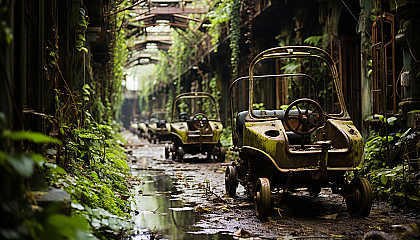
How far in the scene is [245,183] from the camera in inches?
320

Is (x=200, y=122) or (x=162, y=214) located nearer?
(x=162, y=214)

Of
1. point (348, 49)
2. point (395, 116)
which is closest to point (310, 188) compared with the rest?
point (395, 116)

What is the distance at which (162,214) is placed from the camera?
706cm

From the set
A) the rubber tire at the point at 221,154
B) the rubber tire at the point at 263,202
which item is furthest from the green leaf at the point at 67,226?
the rubber tire at the point at 221,154

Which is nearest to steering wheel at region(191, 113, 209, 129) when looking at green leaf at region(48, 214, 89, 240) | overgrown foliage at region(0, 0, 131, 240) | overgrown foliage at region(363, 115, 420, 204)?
overgrown foliage at region(0, 0, 131, 240)

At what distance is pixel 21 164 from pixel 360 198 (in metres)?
4.95

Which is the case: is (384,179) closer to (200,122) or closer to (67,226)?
(67,226)

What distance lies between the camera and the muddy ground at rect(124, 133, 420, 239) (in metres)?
5.69

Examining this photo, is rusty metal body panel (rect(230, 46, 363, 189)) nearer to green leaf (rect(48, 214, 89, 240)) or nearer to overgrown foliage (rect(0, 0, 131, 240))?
overgrown foliage (rect(0, 0, 131, 240))

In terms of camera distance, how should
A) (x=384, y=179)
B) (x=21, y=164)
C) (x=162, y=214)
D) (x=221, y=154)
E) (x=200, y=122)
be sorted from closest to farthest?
(x=21, y=164) → (x=162, y=214) → (x=384, y=179) → (x=221, y=154) → (x=200, y=122)

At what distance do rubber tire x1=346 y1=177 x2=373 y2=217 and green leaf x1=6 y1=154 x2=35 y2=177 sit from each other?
4801 mm

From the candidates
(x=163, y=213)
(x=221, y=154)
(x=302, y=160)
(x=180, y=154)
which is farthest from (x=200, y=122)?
(x=302, y=160)

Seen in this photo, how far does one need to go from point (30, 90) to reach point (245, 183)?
377 centimetres

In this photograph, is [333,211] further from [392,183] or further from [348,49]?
[348,49]
